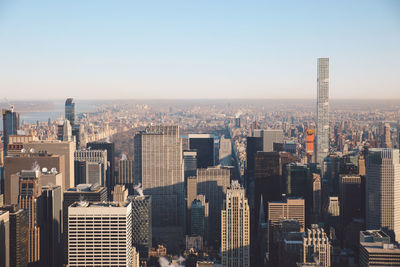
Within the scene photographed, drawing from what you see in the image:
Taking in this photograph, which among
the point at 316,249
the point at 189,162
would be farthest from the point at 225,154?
the point at 316,249

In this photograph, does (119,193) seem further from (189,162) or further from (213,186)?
(189,162)

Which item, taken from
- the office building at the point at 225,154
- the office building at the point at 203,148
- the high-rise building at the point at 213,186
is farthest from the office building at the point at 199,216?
the office building at the point at 225,154

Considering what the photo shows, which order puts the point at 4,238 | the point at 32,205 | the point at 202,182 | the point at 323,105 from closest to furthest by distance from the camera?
the point at 4,238 < the point at 32,205 < the point at 323,105 < the point at 202,182

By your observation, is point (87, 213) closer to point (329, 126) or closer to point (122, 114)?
point (122, 114)

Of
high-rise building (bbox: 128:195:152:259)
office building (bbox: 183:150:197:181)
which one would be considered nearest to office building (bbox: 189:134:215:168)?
office building (bbox: 183:150:197:181)

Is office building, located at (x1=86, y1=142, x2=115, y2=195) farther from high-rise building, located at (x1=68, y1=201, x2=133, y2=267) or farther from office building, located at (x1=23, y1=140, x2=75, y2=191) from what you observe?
high-rise building, located at (x1=68, y1=201, x2=133, y2=267)

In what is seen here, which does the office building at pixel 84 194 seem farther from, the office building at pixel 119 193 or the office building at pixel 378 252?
the office building at pixel 378 252
